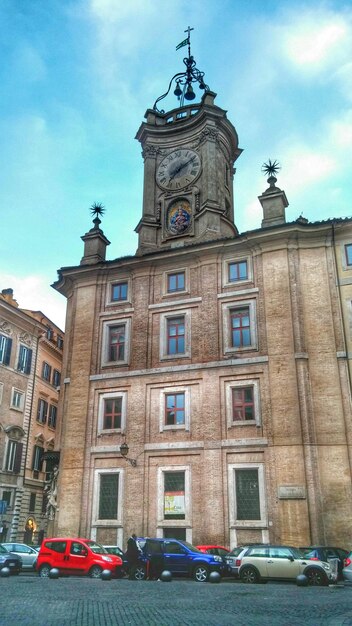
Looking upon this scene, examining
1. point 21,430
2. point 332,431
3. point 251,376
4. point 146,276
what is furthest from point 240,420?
point 21,430

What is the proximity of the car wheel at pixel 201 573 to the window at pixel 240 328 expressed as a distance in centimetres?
1181

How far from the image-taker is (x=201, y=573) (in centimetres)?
1994

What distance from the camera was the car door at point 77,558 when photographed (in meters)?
21.0

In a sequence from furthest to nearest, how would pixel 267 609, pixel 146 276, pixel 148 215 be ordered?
pixel 148 215 < pixel 146 276 < pixel 267 609

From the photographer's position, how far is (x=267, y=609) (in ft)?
40.0

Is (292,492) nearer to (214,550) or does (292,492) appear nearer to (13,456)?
(214,550)

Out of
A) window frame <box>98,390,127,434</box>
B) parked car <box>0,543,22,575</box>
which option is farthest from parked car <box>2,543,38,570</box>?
window frame <box>98,390,127,434</box>

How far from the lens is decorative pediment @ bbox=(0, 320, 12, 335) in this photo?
40750 millimetres

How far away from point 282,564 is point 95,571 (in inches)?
276

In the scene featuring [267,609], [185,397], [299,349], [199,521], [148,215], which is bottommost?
[267,609]

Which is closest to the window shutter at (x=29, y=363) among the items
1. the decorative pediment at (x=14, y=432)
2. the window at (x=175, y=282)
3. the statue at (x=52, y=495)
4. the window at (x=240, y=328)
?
the decorative pediment at (x=14, y=432)

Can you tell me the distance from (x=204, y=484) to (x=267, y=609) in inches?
580

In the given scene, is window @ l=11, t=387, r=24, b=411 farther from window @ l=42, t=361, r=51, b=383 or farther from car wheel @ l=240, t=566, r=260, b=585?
car wheel @ l=240, t=566, r=260, b=585

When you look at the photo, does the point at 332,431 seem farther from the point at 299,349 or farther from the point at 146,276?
the point at 146,276
